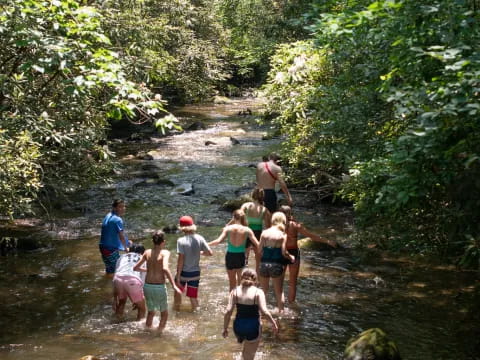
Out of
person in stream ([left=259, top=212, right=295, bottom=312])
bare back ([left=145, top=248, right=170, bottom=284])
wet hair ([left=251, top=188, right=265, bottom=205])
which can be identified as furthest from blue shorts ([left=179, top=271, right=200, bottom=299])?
wet hair ([left=251, top=188, right=265, bottom=205])

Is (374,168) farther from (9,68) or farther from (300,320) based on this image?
(9,68)

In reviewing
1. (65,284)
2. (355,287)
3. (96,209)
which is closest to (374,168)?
(355,287)

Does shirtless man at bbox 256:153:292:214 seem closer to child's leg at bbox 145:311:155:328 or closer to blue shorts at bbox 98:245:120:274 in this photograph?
blue shorts at bbox 98:245:120:274

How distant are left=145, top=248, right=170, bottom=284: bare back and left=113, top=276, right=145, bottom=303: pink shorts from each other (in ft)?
1.42

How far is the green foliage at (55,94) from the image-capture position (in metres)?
7.98

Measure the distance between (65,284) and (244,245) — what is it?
4.06m

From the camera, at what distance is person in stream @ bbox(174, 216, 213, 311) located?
32.1ft

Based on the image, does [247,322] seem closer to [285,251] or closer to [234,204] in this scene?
[285,251]

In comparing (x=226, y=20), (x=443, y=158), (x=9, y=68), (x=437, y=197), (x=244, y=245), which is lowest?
(x=244, y=245)

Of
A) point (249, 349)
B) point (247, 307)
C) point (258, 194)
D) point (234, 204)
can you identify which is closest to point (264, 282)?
point (258, 194)

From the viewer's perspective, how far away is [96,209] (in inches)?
704

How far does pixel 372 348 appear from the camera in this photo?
7.97 m

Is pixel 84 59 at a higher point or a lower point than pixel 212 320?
higher

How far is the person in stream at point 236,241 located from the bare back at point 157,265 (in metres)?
1.16
